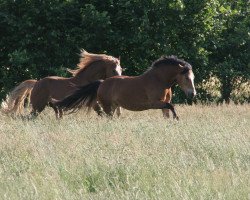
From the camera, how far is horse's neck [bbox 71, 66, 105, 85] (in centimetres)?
1371

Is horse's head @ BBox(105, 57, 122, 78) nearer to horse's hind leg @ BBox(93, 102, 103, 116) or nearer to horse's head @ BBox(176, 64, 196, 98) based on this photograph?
horse's hind leg @ BBox(93, 102, 103, 116)

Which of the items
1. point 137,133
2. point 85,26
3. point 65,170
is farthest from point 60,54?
point 65,170

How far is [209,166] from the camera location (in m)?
6.50

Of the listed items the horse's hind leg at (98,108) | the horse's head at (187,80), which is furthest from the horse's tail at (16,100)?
the horse's head at (187,80)

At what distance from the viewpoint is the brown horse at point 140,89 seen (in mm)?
12406

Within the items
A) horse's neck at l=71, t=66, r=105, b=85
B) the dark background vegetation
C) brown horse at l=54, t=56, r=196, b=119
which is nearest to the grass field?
brown horse at l=54, t=56, r=196, b=119

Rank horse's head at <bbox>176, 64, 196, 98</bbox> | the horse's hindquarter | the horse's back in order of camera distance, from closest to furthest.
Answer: horse's head at <bbox>176, 64, 196, 98</bbox> → the horse's back → the horse's hindquarter

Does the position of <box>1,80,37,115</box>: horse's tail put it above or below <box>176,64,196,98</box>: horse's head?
below

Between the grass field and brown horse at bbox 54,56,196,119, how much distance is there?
2.66m

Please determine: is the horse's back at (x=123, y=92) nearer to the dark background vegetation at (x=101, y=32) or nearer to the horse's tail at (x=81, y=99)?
the horse's tail at (x=81, y=99)

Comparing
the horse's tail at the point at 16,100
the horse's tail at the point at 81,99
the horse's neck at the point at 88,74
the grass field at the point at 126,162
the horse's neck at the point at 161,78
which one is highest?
the grass field at the point at 126,162

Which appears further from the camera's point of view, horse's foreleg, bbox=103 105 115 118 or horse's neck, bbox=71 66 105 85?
horse's neck, bbox=71 66 105 85

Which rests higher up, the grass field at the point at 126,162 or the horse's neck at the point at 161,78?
the grass field at the point at 126,162

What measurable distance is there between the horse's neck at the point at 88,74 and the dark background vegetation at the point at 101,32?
4.89 m
